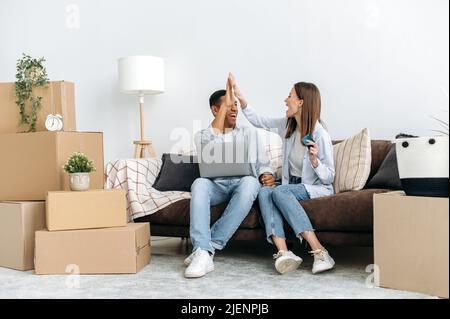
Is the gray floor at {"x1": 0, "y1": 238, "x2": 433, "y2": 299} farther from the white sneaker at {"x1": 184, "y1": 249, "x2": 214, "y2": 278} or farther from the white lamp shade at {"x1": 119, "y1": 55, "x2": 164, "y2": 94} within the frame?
the white lamp shade at {"x1": 119, "y1": 55, "x2": 164, "y2": 94}

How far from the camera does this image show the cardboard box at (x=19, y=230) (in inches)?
102

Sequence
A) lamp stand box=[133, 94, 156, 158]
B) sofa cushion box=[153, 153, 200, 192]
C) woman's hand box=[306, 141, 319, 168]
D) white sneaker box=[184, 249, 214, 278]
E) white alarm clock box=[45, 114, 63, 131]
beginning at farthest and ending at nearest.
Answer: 1. lamp stand box=[133, 94, 156, 158]
2. sofa cushion box=[153, 153, 200, 192]
3. white alarm clock box=[45, 114, 63, 131]
4. woman's hand box=[306, 141, 319, 168]
5. white sneaker box=[184, 249, 214, 278]

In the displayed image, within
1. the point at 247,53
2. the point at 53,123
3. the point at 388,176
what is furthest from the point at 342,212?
the point at 247,53

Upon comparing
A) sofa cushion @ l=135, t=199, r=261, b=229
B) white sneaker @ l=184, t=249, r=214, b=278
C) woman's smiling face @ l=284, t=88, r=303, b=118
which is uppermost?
woman's smiling face @ l=284, t=88, r=303, b=118

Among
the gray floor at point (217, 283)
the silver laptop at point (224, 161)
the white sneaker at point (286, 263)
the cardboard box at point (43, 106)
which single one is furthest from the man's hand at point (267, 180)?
the cardboard box at point (43, 106)

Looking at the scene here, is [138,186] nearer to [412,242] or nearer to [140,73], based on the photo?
[140,73]

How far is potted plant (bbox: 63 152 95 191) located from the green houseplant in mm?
389

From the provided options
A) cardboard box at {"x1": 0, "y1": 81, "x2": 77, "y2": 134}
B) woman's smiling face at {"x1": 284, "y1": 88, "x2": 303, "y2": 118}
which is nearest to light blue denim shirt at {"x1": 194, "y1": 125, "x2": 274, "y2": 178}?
woman's smiling face at {"x1": 284, "y1": 88, "x2": 303, "y2": 118}

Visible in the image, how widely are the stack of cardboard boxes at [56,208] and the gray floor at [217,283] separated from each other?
8 centimetres

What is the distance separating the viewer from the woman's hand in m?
2.55

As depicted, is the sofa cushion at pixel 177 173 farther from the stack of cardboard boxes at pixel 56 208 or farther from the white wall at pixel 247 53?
the white wall at pixel 247 53

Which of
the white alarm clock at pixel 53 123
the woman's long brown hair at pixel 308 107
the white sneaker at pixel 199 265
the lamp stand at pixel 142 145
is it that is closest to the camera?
the white sneaker at pixel 199 265

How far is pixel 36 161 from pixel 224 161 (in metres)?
0.97
